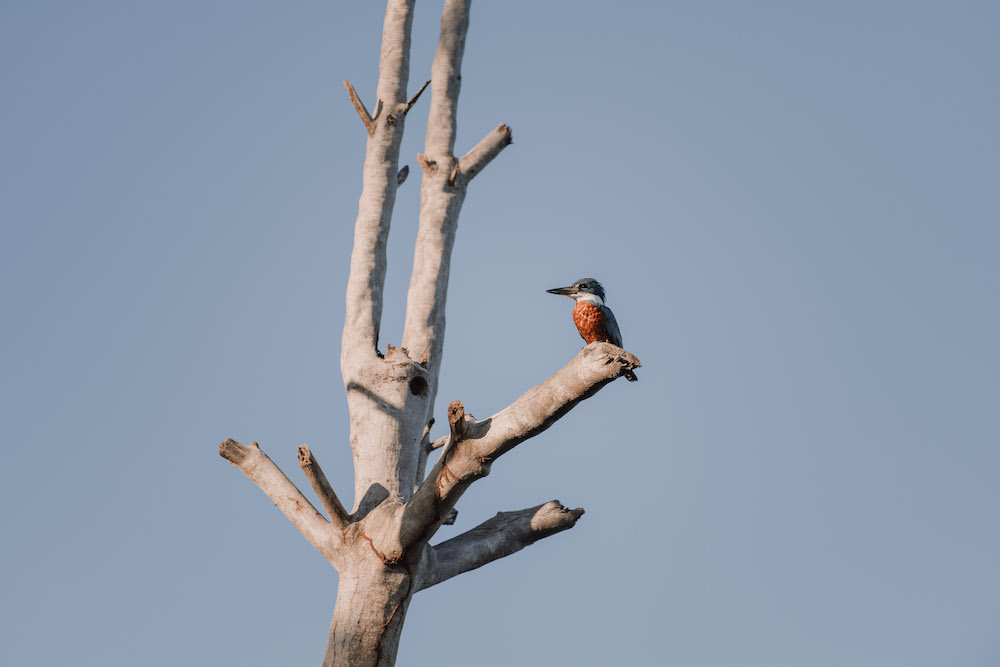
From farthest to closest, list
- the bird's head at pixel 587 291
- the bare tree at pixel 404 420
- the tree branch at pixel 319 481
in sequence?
1. the bird's head at pixel 587 291
2. the tree branch at pixel 319 481
3. the bare tree at pixel 404 420

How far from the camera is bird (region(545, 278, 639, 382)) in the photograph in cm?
718

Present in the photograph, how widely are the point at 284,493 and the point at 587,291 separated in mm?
3488

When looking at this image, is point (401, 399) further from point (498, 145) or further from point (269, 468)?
point (498, 145)

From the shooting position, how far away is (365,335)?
5805 mm

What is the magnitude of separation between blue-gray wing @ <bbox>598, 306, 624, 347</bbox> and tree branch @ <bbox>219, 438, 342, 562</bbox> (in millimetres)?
3163

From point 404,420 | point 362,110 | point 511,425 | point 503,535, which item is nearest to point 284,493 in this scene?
point 404,420

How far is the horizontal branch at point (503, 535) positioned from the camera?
5055 millimetres

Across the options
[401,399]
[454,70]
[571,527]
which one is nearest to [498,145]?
[454,70]

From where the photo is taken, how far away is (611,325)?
23.8 feet

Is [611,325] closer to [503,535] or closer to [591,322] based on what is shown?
[591,322]

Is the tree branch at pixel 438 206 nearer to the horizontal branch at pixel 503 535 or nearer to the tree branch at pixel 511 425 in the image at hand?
the horizontal branch at pixel 503 535

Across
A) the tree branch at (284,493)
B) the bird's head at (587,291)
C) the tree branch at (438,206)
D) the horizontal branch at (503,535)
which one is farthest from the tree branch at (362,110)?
the horizontal branch at (503,535)

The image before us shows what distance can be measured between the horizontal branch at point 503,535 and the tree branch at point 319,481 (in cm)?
68

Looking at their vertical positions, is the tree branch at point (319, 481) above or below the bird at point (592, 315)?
below
